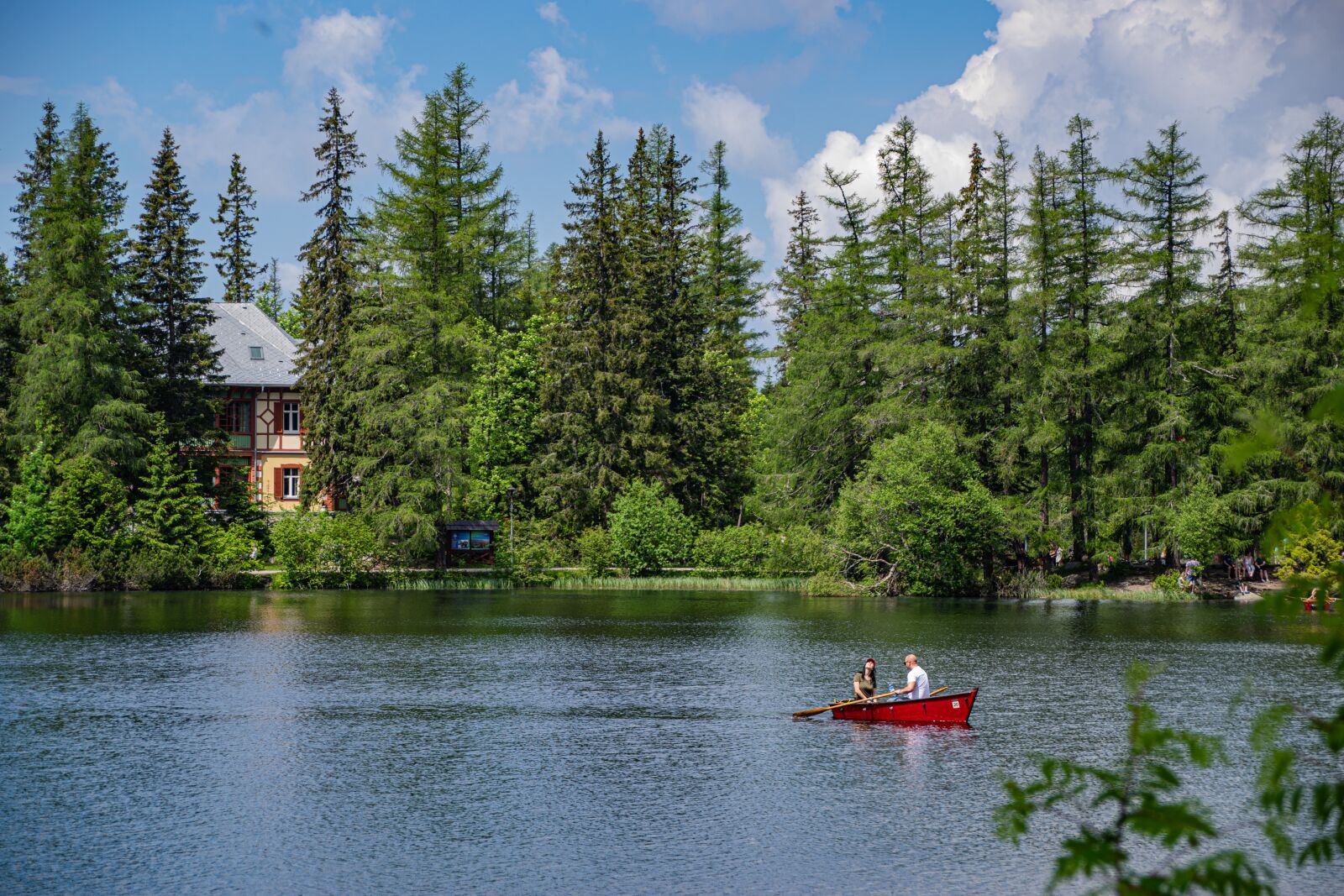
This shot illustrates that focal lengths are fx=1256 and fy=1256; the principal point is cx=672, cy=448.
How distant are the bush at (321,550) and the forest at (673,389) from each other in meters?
0.24

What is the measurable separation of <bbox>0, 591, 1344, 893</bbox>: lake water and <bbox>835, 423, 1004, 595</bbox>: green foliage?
1233cm

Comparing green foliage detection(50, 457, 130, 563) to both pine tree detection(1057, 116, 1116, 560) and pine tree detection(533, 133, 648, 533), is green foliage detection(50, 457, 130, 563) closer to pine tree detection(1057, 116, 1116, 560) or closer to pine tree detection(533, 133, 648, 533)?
pine tree detection(533, 133, 648, 533)

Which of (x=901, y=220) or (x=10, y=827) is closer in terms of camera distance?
(x=10, y=827)

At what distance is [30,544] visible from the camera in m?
52.2

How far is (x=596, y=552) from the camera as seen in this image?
6259 cm

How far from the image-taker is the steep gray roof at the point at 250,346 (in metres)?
68.4

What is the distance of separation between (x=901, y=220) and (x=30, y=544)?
42718mm

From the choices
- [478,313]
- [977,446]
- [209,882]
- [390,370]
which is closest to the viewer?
[209,882]

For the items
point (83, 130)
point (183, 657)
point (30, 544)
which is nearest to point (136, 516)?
point (30, 544)

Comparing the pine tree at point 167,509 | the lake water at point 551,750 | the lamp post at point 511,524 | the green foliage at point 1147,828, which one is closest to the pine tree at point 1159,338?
the lake water at point 551,750

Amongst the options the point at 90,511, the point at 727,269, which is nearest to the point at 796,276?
the point at 727,269

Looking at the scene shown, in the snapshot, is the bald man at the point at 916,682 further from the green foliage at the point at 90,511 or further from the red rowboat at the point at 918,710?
the green foliage at the point at 90,511

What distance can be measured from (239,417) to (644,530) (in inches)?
942

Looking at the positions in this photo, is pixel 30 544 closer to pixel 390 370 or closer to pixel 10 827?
pixel 390 370
